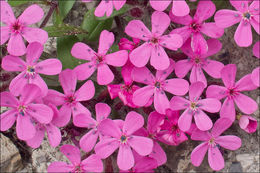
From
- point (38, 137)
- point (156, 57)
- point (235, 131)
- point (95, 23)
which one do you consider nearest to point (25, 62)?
point (38, 137)

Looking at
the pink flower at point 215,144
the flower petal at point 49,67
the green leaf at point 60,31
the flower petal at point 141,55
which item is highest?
the green leaf at point 60,31

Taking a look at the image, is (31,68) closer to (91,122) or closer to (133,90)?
(91,122)

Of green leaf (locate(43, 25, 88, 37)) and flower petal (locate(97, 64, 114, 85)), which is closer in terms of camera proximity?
flower petal (locate(97, 64, 114, 85))

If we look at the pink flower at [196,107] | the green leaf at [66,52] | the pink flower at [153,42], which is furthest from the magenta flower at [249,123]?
the green leaf at [66,52]

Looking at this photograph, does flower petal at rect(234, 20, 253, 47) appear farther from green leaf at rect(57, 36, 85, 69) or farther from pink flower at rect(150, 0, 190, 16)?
green leaf at rect(57, 36, 85, 69)

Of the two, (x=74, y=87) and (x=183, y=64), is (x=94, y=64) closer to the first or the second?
(x=74, y=87)

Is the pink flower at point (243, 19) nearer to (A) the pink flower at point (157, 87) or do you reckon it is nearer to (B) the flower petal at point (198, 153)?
(A) the pink flower at point (157, 87)

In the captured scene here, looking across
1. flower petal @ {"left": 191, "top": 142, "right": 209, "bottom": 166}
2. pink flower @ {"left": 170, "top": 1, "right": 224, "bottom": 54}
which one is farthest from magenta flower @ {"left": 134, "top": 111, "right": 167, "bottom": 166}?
pink flower @ {"left": 170, "top": 1, "right": 224, "bottom": 54}
